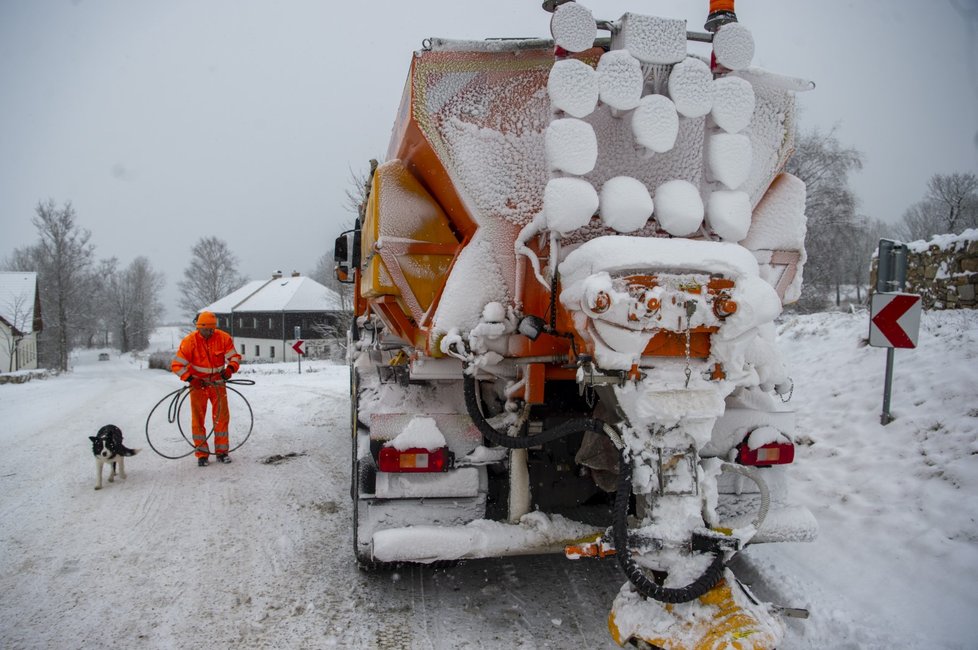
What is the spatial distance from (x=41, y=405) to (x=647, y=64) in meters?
13.4

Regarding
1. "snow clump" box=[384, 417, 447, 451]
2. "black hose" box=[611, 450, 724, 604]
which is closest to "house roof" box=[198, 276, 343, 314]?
"snow clump" box=[384, 417, 447, 451]

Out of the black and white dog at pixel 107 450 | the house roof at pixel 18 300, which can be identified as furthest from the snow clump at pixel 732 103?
the house roof at pixel 18 300

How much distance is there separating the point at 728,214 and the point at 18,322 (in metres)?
47.4

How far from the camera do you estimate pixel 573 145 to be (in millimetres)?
2492

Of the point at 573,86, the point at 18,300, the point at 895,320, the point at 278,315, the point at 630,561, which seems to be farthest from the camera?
the point at 278,315

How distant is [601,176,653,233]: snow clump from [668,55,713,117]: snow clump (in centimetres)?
39

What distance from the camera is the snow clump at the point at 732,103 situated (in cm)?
263

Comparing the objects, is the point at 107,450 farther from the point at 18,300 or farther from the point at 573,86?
the point at 18,300

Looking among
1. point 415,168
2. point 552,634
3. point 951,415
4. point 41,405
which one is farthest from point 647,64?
point 41,405

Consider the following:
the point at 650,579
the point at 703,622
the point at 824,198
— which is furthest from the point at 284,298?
the point at 703,622

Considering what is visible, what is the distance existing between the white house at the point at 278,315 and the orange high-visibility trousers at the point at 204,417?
33.0 meters

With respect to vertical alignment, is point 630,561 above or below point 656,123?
below

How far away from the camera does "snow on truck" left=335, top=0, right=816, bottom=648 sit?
2.37 metres

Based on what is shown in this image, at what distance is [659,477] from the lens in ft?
8.04
